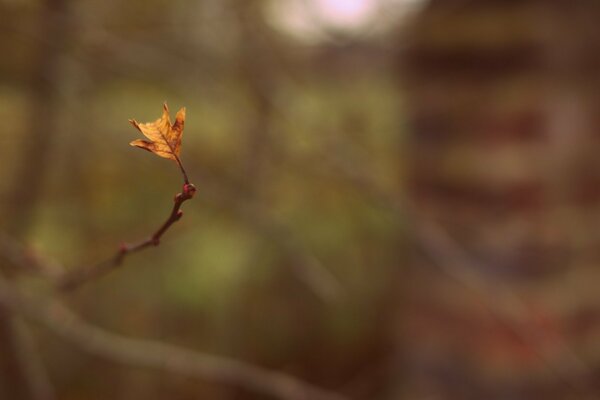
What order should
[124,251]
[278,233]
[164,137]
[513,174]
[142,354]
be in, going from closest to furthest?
1. [164,137]
2. [124,251]
3. [142,354]
4. [278,233]
5. [513,174]

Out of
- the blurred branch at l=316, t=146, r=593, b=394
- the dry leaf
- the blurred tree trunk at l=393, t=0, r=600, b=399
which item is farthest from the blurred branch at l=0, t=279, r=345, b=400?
the blurred tree trunk at l=393, t=0, r=600, b=399

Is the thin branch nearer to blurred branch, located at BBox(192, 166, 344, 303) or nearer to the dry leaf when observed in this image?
the dry leaf

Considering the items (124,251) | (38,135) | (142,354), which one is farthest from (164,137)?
(38,135)

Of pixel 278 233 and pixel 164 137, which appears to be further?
pixel 278 233

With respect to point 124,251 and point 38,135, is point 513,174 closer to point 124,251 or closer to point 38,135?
point 38,135

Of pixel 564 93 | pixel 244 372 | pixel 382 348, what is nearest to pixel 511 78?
pixel 564 93

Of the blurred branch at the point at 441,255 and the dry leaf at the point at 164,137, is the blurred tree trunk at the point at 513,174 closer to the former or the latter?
the blurred branch at the point at 441,255
